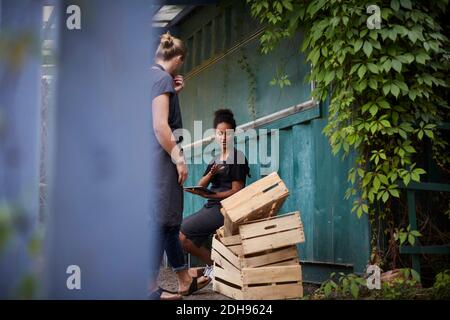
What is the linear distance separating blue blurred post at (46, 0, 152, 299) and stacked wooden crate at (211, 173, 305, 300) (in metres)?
3.32

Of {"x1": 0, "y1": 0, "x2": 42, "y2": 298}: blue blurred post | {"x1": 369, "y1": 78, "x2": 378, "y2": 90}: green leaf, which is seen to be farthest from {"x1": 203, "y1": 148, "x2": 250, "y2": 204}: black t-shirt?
{"x1": 0, "y1": 0, "x2": 42, "y2": 298}: blue blurred post

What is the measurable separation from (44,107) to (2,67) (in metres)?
0.66

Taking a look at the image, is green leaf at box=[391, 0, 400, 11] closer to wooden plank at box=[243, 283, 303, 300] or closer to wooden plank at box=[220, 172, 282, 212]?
wooden plank at box=[220, 172, 282, 212]

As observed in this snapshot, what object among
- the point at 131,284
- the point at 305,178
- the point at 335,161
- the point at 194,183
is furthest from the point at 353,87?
the point at 194,183

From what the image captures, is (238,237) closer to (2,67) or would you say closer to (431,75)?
(431,75)

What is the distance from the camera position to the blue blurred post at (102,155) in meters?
1.79

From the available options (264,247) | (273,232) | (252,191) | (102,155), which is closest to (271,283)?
(264,247)

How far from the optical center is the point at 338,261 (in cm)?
588

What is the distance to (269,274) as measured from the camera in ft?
16.7

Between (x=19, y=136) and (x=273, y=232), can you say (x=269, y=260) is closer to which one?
(x=273, y=232)

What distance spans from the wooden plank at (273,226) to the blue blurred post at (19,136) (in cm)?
326

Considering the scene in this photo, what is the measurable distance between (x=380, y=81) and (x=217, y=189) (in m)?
2.30

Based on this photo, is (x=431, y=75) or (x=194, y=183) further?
(x=194, y=183)
